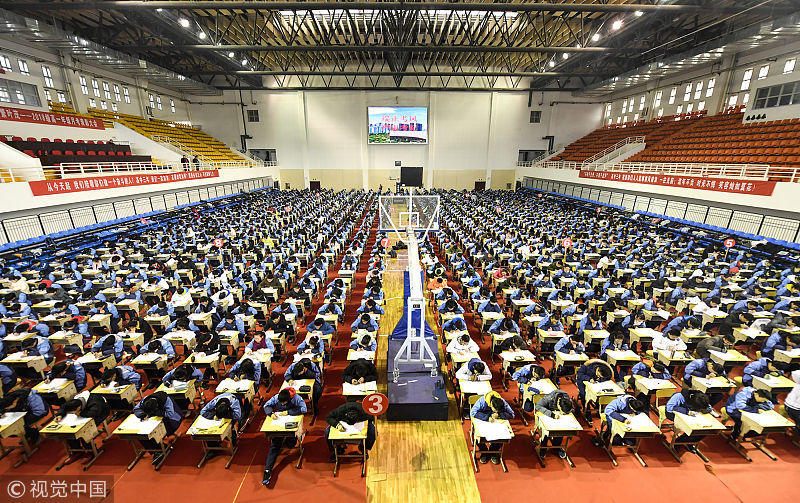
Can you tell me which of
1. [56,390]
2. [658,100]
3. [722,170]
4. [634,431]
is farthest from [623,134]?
[56,390]

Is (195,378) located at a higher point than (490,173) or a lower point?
lower

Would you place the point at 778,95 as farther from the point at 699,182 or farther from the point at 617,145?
the point at 617,145

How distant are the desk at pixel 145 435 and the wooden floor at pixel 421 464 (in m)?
4.04

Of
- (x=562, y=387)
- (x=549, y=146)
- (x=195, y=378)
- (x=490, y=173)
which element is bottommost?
(x=562, y=387)

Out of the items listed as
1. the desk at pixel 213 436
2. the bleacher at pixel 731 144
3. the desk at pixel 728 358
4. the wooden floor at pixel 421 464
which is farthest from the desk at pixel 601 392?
the bleacher at pixel 731 144

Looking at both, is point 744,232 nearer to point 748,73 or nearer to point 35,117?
point 748,73

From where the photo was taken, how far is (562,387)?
28.8ft

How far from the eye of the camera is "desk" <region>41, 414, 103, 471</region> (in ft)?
20.1

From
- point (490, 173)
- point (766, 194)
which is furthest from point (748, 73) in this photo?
point (490, 173)

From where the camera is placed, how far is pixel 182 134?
38031 millimetres

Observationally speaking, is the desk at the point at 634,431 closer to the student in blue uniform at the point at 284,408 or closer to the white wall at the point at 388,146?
the student in blue uniform at the point at 284,408

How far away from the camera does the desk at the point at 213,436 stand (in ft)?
20.3

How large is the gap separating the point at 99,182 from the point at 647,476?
1047 inches

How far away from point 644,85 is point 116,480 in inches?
1922
